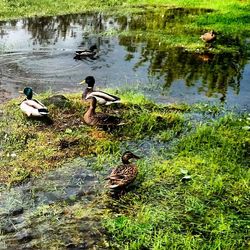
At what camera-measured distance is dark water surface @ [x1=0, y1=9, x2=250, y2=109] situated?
12.2 m

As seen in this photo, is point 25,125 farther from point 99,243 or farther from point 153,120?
point 99,243

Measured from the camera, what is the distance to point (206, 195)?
23.5 feet

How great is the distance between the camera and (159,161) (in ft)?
27.3

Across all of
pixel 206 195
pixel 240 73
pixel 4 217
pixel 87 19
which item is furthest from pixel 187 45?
pixel 4 217

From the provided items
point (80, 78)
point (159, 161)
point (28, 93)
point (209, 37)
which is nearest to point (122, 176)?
point (159, 161)

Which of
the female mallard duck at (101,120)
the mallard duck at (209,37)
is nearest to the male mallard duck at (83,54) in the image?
the mallard duck at (209,37)

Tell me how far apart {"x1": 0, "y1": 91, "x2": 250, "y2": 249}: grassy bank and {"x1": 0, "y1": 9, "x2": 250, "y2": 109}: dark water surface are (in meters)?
1.14

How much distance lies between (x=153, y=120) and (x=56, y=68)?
196 inches

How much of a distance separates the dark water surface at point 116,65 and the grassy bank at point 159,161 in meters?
1.14

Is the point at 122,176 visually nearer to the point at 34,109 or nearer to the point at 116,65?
the point at 34,109

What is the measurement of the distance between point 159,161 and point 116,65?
654 centimetres

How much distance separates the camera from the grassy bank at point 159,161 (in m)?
6.27

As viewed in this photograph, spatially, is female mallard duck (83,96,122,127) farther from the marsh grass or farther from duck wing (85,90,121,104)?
duck wing (85,90,121,104)

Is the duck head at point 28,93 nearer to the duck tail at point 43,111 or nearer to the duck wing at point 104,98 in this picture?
the duck tail at point 43,111
